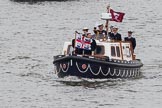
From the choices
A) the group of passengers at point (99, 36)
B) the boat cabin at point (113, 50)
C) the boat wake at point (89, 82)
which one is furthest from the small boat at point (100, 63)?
the group of passengers at point (99, 36)

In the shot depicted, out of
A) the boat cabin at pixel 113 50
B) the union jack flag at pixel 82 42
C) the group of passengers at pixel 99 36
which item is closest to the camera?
the union jack flag at pixel 82 42

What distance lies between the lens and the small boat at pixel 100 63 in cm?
4300

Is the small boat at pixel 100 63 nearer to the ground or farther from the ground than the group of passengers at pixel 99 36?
nearer to the ground

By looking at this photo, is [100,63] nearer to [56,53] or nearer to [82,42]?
[82,42]

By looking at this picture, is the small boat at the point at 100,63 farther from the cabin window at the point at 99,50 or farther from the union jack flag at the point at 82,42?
the union jack flag at the point at 82,42

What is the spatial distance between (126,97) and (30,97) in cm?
473

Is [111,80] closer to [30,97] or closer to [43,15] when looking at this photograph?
[30,97]

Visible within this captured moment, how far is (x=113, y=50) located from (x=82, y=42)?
2134 mm

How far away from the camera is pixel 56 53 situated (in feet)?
192

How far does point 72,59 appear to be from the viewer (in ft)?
141

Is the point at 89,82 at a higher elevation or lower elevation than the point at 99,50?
lower

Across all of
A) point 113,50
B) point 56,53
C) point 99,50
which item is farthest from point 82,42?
point 56,53

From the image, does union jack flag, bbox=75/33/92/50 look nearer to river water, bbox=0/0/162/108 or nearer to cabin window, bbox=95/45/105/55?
cabin window, bbox=95/45/105/55

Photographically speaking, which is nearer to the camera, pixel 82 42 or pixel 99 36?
pixel 82 42
